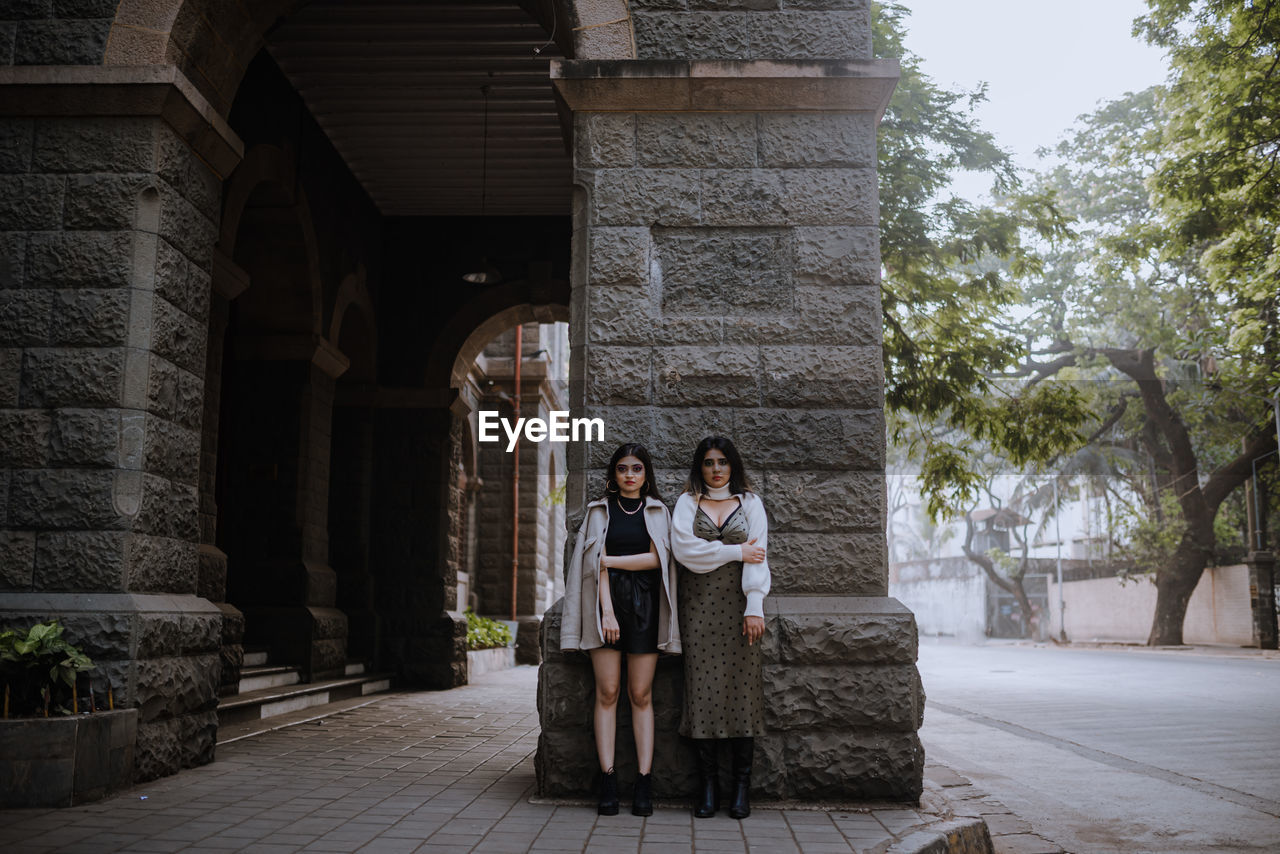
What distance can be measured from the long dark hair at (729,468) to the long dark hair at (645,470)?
0.60 feet

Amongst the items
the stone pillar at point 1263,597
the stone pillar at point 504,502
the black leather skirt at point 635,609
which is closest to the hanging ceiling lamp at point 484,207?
the stone pillar at point 504,502

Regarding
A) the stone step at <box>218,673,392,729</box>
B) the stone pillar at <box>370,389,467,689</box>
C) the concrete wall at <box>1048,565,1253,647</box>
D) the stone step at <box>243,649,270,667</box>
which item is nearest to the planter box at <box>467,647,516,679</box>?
the stone pillar at <box>370,389,467,689</box>

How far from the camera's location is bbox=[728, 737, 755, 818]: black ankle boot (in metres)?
5.06

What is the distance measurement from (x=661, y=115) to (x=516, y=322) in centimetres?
890

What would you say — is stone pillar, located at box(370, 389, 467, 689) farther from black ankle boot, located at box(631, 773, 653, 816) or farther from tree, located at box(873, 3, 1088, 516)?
black ankle boot, located at box(631, 773, 653, 816)

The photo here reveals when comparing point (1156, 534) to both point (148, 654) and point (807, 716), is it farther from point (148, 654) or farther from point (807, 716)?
point (148, 654)

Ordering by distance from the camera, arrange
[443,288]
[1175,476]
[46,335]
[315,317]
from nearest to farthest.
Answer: [46,335] → [315,317] → [443,288] → [1175,476]

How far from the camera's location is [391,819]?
484 cm

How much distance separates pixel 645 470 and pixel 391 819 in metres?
1.95

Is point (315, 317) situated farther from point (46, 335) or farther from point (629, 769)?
point (629, 769)

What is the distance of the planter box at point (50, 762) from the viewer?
501 cm

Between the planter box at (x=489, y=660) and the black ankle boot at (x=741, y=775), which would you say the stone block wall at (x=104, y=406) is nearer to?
the black ankle boot at (x=741, y=775)

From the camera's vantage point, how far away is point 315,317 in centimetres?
1123

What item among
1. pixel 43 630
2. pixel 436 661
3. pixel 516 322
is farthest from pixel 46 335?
pixel 516 322
